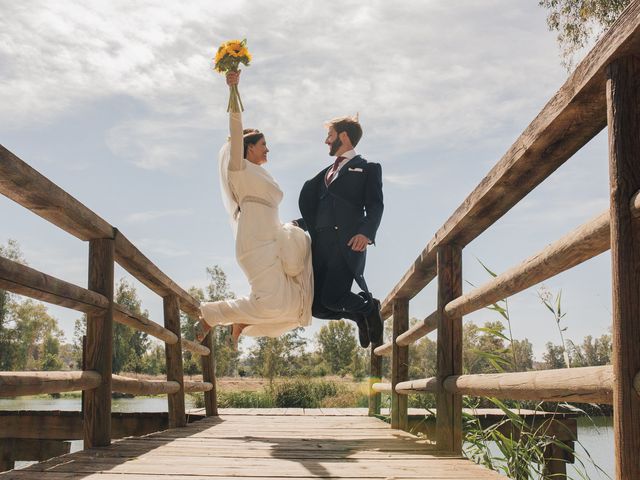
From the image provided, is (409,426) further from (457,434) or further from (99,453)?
(99,453)

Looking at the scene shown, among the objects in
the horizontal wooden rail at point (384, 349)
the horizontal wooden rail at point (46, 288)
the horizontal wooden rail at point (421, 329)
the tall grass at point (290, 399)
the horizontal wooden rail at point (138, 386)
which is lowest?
the tall grass at point (290, 399)

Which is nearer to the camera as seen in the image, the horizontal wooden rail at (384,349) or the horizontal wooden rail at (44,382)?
the horizontal wooden rail at (44,382)

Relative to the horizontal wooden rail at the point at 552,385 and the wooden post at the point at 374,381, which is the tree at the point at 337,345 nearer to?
the wooden post at the point at 374,381

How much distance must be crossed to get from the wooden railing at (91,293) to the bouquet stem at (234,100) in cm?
97

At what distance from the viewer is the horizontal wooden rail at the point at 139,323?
3884mm

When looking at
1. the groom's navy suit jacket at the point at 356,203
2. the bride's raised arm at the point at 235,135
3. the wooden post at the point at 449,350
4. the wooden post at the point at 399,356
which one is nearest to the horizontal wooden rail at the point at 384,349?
the wooden post at the point at 399,356

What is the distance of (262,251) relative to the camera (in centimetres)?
447

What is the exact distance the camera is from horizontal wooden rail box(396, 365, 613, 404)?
1.79 m

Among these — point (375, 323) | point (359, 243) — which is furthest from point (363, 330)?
point (359, 243)

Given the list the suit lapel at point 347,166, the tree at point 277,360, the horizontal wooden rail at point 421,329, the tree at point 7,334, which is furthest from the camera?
the tree at point 7,334

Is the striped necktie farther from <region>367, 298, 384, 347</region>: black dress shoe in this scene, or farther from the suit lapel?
<region>367, 298, 384, 347</region>: black dress shoe

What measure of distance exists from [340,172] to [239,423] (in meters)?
2.24

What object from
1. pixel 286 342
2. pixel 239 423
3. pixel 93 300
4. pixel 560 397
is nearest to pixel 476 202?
pixel 560 397

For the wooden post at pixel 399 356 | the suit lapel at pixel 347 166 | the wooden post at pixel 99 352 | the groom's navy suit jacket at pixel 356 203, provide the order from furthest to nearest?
the wooden post at pixel 399 356, the suit lapel at pixel 347 166, the groom's navy suit jacket at pixel 356 203, the wooden post at pixel 99 352
